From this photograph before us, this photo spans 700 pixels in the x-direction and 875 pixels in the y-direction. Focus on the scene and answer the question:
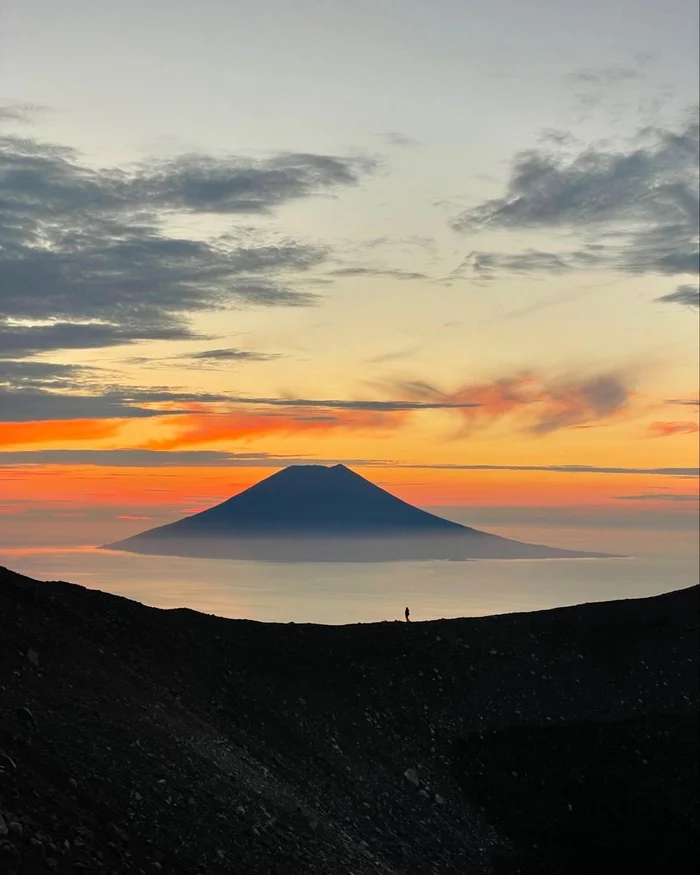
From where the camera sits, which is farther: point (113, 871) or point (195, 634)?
point (195, 634)

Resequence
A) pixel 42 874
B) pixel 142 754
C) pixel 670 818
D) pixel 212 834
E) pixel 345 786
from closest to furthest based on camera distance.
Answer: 1. pixel 42 874
2. pixel 212 834
3. pixel 142 754
4. pixel 345 786
5. pixel 670 818

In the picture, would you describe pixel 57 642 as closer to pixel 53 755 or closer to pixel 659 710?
pixel 53 755

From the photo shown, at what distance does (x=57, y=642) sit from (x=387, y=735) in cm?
1071

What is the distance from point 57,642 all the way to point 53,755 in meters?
6.97

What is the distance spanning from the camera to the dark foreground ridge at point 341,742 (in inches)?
747

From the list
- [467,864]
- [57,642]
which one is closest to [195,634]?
[57,642]

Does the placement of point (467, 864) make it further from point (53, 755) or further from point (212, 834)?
point (53, 755)

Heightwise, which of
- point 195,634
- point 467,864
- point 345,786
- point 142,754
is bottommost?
point 467,864

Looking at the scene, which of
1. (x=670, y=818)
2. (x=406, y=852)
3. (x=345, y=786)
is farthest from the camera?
(x=670, y=818)

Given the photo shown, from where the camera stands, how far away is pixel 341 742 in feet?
93.9

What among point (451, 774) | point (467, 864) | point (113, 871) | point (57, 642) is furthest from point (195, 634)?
point (113, 871)

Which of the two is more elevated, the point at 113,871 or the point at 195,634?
the point at 195,634

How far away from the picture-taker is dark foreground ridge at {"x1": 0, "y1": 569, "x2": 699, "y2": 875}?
1897 centimetres

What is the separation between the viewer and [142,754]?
21.5 meters
